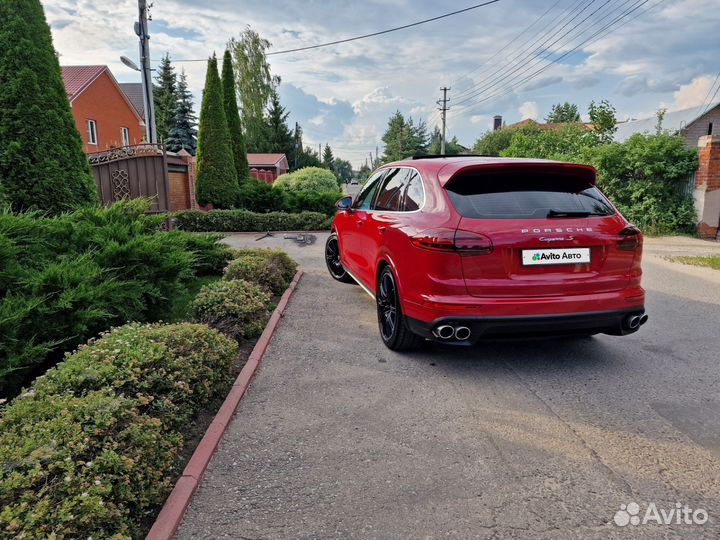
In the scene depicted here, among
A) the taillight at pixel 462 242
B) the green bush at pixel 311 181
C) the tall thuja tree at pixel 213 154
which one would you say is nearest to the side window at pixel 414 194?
the taillight at pixel 462 242

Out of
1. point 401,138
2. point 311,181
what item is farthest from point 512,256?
point 401,138

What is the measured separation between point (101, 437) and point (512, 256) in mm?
2834

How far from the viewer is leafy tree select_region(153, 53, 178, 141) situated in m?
45.9

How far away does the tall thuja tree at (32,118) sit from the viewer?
22.0 ft

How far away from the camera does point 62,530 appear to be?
1781 millimetres

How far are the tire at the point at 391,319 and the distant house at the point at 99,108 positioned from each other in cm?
2966

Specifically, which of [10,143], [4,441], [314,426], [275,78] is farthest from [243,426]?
[275,78]

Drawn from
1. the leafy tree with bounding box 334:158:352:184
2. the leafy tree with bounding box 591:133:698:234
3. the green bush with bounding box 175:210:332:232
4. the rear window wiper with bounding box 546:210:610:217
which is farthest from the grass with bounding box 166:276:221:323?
the leafy tree with bounding box 334:158:352:184

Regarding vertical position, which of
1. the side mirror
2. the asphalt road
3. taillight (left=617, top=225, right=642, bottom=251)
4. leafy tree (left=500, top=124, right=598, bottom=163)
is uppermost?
leafy tree (left=500, top=124, right=598, bottom=163)

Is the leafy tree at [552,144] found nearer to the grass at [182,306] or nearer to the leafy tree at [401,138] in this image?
the grass at [182,306]

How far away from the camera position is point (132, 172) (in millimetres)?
15539

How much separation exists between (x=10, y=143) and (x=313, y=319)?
5.06m

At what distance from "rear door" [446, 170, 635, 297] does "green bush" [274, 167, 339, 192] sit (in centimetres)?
1928

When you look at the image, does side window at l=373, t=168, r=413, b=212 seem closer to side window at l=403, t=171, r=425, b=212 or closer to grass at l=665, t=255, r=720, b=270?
side window at l=403, t=171, r=425, b=212
